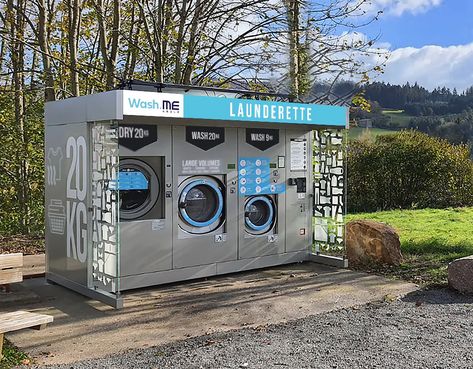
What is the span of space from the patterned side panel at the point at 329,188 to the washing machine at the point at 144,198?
2488 mm

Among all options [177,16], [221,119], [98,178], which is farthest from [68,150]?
[177,16]

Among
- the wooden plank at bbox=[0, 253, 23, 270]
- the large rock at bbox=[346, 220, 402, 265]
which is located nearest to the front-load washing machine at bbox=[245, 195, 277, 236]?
the large rock at bbox=[346, 220, 402, 265]

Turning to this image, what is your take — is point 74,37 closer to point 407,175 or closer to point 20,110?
point 20,110

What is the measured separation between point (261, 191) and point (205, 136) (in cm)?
117

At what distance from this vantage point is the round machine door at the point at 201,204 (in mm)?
7156

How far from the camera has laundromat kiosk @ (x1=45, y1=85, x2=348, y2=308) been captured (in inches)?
244

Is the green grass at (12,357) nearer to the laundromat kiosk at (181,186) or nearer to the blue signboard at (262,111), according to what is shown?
the laundromat kiosk at (181,186)

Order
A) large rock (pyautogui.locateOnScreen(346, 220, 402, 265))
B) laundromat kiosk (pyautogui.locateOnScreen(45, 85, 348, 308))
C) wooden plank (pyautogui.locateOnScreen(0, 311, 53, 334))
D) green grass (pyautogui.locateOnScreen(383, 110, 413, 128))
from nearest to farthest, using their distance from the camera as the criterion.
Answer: wooden plank (pyautogui.locateOnScreen(0, 311, 53, 334)), laundromat kiosk (pyautogui.locateOnScreen(45, 85, 348, 308)), large rock (pyautogui.locateOnScreen(346, 220, 402, 265)), green grass (pyautogui.locateOnScreen(383, 110, 413, 128))

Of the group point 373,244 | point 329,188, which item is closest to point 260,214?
point 329,188

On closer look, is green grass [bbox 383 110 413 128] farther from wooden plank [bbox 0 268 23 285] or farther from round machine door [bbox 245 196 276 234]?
wooden plank [bbox 0 268 23 285]

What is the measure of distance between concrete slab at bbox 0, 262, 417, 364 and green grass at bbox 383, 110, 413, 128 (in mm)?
12202

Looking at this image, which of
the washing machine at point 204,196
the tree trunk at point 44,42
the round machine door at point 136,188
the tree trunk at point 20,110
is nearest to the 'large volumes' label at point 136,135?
the round machine door at point 136,188

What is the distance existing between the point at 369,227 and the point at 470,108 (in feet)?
71.9

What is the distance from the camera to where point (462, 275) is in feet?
22.0
